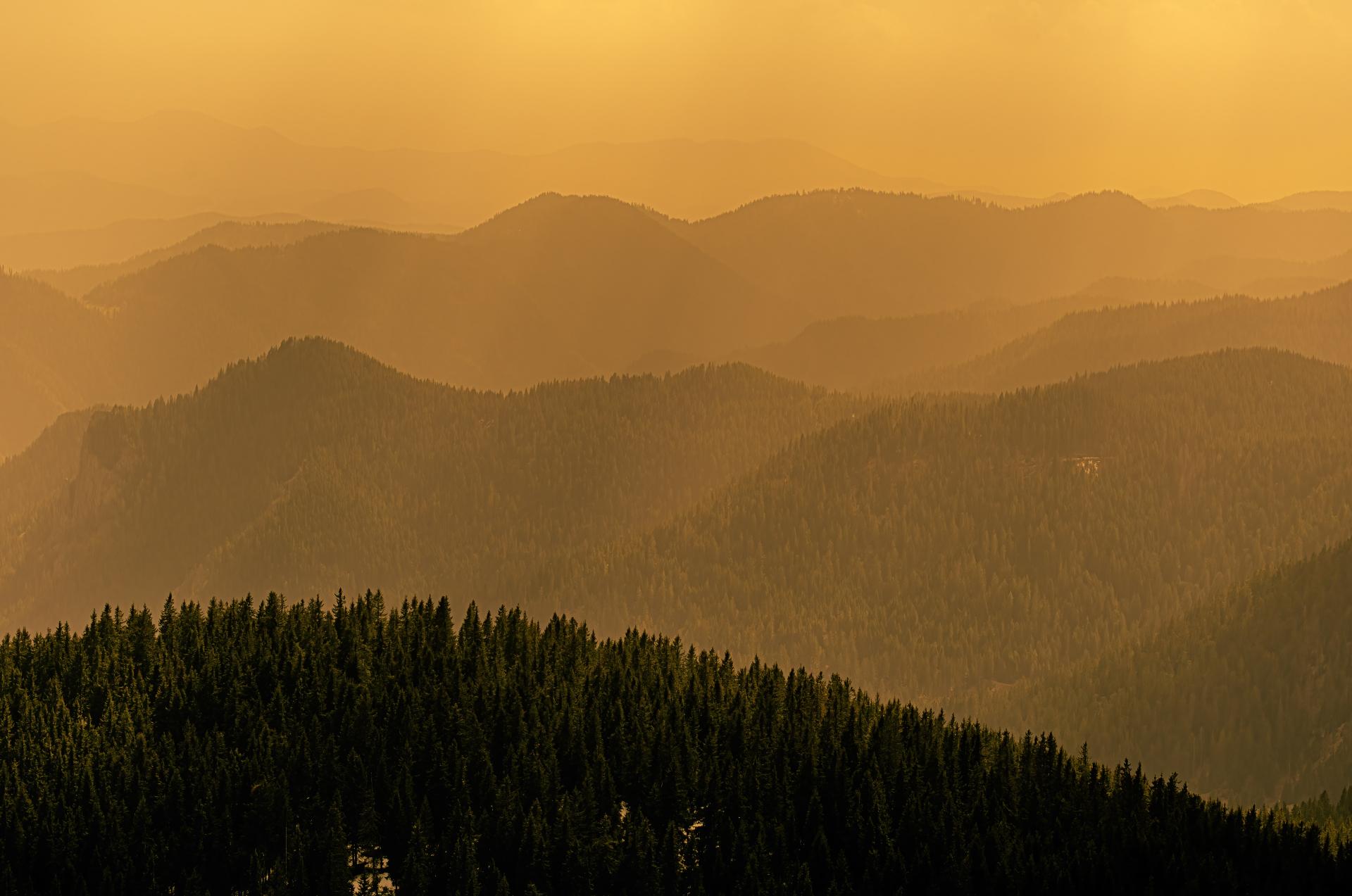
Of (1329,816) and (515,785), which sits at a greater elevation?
(1329,816)

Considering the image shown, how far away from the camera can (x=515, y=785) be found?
11331cm

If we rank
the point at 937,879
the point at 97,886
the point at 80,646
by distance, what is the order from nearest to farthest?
the point at 97,886 → the point at 937,879 → the point at 80,646

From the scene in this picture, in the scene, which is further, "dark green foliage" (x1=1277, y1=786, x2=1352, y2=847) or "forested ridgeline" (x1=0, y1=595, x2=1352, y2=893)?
"dark green foliage" (x1=1277, y1=786, x2=1352, y2=847)

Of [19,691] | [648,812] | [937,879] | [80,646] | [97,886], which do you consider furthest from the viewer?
[80,646]

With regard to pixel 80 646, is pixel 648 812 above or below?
below

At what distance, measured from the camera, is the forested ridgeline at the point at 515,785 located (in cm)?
10356

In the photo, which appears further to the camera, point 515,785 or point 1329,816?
point 1329,816

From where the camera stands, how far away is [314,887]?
3917 inches

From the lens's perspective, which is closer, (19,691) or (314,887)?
(314,887)

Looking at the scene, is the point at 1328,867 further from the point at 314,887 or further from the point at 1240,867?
the point at 314,887

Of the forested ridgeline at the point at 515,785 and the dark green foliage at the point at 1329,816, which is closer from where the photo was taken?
the forested ridgeline at the point at 515,785

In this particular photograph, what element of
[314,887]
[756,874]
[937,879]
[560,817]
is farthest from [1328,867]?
[314,887]

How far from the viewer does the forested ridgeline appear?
340 feet

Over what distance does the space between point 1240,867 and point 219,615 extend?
275ft
